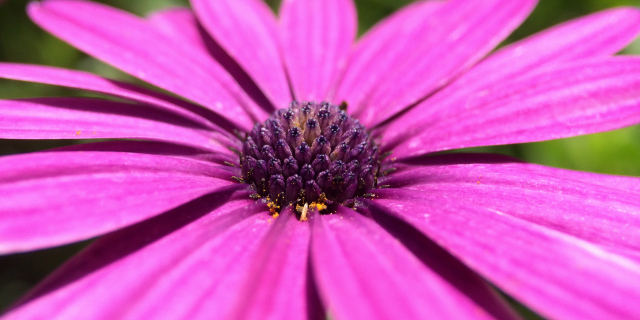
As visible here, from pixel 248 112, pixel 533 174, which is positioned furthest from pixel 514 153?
pixel 248 112

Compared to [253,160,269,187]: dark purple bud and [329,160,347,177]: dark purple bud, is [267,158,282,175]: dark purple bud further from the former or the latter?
[329,160,347,177]: dark purple bud

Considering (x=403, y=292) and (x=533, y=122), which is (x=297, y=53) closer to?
(x=533, y=122)

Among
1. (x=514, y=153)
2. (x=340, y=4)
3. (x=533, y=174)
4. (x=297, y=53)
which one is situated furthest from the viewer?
(x=514, y=153)

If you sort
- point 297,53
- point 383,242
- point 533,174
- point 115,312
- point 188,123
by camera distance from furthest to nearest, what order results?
point 297,53
point 188,123
point 533,174
point 383,242
point 115,312

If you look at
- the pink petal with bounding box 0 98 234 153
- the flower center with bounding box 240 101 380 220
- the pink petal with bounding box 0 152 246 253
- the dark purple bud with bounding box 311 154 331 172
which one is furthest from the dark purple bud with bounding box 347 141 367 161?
the pink petal with bounding box 0 152 246 253

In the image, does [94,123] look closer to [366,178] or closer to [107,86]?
[107,86]

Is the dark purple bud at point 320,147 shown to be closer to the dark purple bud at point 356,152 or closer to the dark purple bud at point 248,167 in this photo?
the dark purple bud at point 356,152
